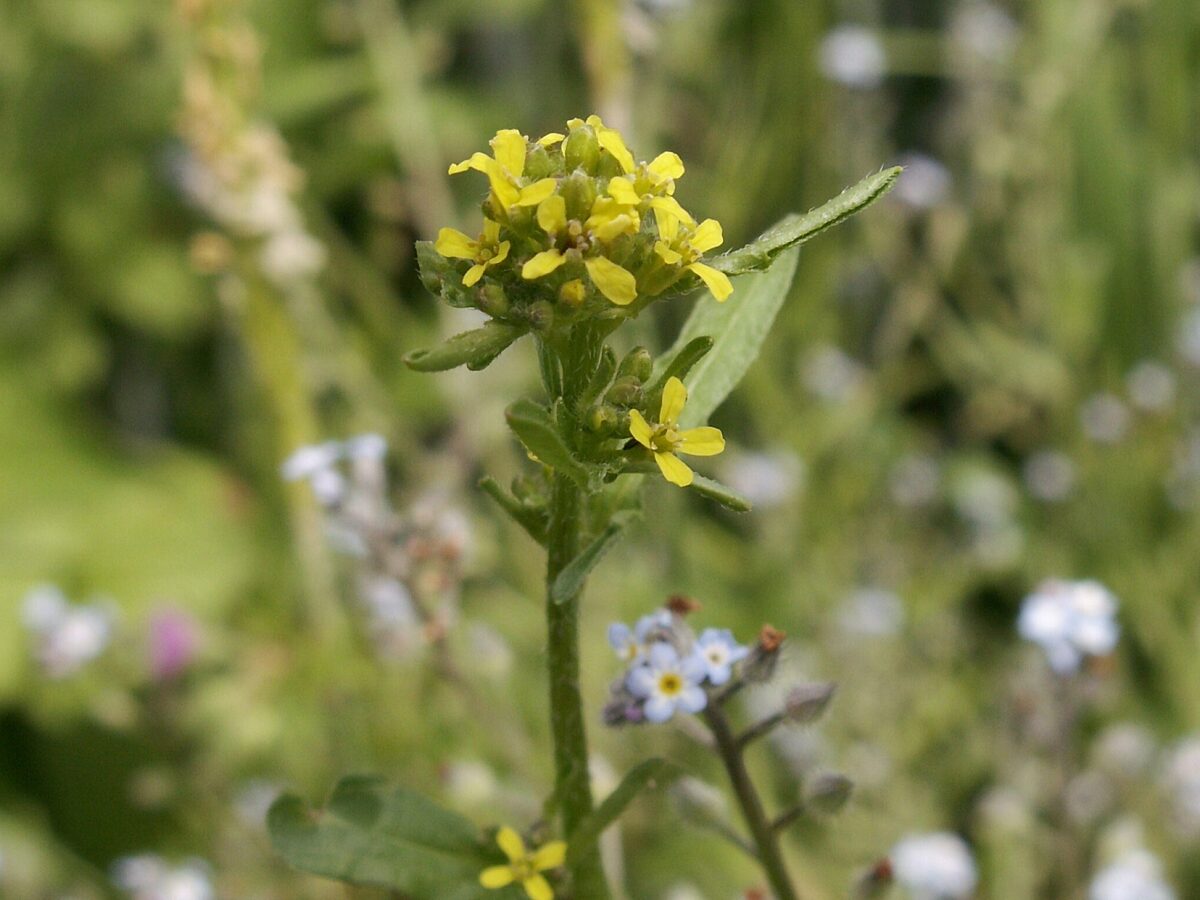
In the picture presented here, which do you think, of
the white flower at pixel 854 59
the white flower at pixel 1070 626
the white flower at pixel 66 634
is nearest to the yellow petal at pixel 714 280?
the white flower at pixel 1070 626

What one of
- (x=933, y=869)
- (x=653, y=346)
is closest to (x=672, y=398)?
(x=933, y=869)

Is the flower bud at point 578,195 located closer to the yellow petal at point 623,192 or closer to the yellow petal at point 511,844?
the yellow petal at point 623,192

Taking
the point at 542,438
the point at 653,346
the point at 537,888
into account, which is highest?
the point at 653,346

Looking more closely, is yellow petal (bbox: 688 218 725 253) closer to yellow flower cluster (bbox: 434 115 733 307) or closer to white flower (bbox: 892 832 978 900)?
yellow flower cluster (bbox: 434 115 733 307)

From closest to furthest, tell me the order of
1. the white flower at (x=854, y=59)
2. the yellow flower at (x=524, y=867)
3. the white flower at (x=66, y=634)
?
the yellow flower at (x=524, y=867)
the white flower at (x=66, y=634)
the white flower at (x=854, y=59)

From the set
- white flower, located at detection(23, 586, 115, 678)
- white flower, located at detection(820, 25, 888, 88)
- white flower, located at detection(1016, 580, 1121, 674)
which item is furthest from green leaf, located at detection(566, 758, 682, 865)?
white flower, located at detection(820, 25, 888, 88)

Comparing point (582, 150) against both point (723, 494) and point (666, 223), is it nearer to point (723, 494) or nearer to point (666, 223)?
point (666, 223)

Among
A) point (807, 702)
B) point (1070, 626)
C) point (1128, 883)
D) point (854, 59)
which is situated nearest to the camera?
point (807, 702)
